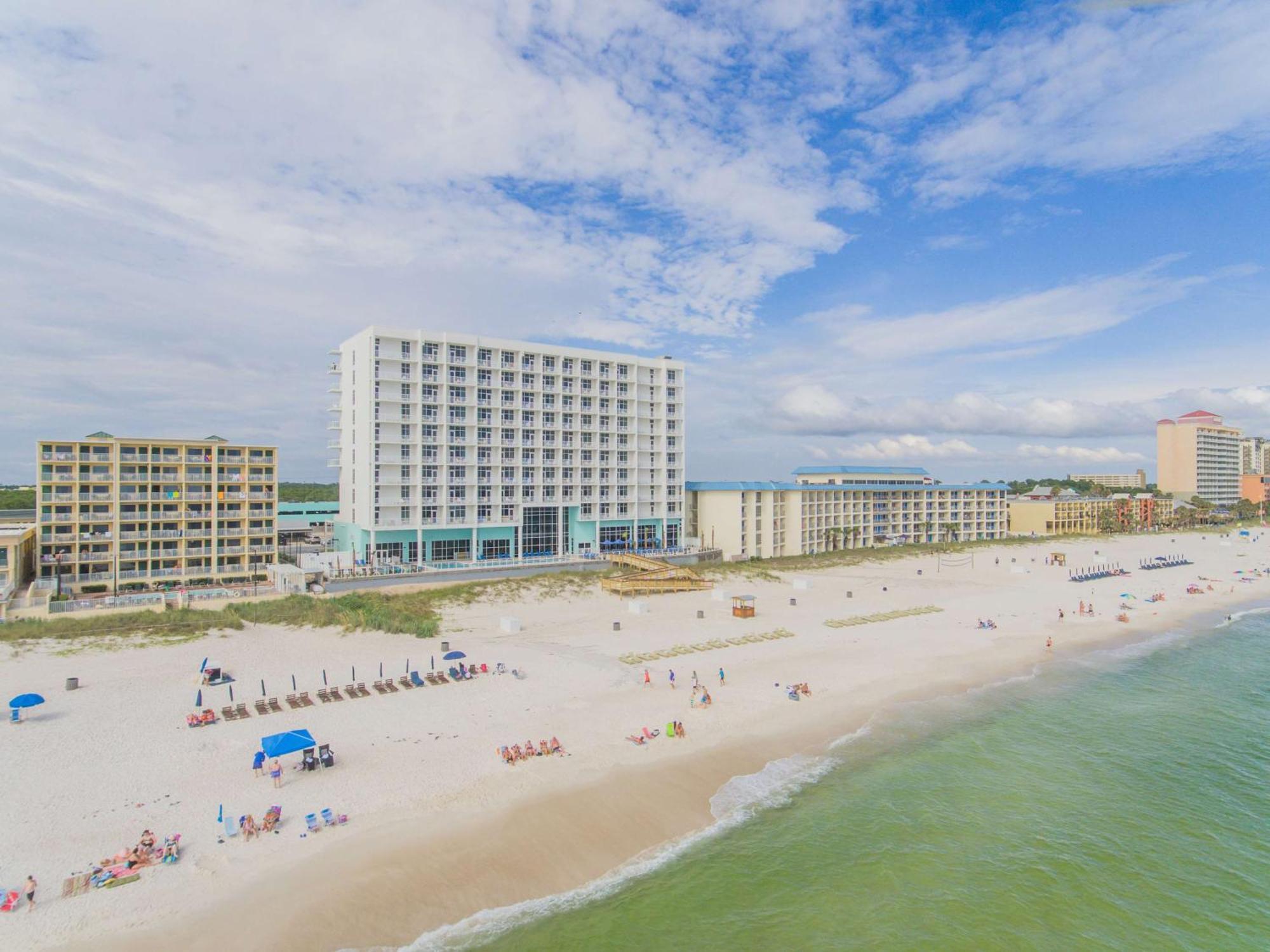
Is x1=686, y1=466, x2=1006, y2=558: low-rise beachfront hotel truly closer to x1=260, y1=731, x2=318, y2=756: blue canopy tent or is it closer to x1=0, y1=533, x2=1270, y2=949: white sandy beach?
x1=0, y1=533, x2=1270, y2=949: white sandy beach

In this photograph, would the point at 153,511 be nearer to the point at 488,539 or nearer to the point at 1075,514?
the point at 488,539

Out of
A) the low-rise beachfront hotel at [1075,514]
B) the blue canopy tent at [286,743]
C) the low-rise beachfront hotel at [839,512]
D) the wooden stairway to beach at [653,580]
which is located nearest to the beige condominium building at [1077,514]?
the low-rise beachfront hotel at [1075,514]

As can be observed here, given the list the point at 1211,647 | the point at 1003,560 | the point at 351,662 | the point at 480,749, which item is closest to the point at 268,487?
the point at 351,662

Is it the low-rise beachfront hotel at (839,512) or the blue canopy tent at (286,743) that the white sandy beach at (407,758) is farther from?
the low-rise beachfront hotel at (839,512)

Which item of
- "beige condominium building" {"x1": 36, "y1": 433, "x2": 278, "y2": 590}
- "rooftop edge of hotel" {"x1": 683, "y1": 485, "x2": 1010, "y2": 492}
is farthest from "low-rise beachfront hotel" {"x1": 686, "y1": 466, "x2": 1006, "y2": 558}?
"beige condominium building" {"x1": 36, "y1": 433, "x2": 278, "y2": 590}

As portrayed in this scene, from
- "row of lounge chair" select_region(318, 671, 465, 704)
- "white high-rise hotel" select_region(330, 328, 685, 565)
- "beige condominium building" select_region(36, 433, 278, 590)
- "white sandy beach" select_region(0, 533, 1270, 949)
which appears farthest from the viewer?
"white high-rise hotel" select_region(330, 328, 685, 565)

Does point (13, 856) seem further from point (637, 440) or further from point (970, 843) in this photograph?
point (637, 440)
